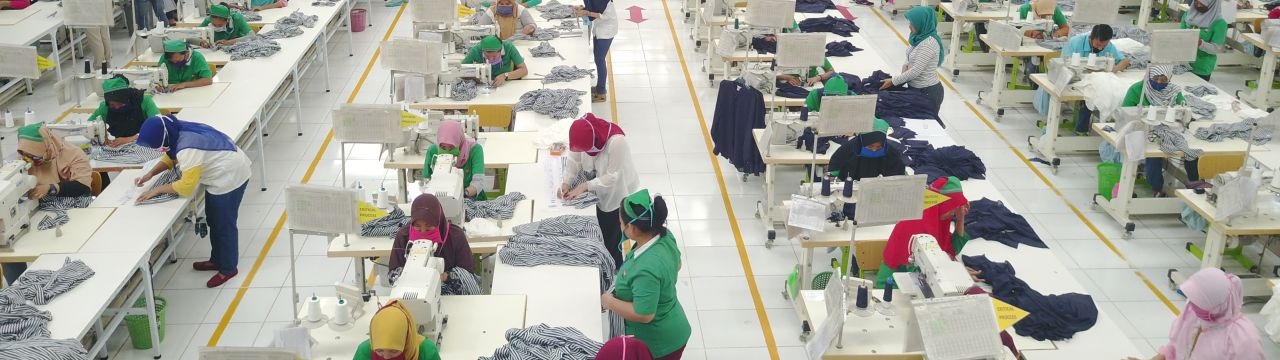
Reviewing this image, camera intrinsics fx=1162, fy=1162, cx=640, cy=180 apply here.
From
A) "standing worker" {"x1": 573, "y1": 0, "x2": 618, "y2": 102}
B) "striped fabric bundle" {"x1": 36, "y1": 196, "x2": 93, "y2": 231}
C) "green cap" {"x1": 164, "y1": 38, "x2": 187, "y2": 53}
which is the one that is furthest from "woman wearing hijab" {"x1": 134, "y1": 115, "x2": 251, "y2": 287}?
"standing worker" {"x1": 573, "y1": 0, "x2": 618, "y2": 102}

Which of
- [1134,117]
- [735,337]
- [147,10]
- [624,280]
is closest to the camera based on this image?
[624,280]

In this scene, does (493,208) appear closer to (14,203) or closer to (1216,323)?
(14,203)

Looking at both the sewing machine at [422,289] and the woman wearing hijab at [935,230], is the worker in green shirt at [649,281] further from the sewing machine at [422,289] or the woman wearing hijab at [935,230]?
the woman wearing hijab at [935,230]

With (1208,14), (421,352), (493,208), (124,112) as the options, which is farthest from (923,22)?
(124,112)

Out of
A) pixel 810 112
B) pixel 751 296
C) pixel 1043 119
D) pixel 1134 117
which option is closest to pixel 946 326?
pixel 751 296

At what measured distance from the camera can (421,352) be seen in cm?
521

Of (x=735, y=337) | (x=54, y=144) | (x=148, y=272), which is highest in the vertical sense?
(x=54, y=144)

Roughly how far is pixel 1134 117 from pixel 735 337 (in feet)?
13.1

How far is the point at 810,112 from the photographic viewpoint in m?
9.34

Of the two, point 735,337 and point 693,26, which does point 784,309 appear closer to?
point 735,337

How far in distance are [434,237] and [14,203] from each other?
2.76 m

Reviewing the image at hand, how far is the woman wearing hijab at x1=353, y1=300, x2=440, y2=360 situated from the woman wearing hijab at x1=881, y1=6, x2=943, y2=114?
6248 millimetres

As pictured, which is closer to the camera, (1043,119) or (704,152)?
(704,152)

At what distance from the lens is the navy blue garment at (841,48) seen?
39.0 ft
